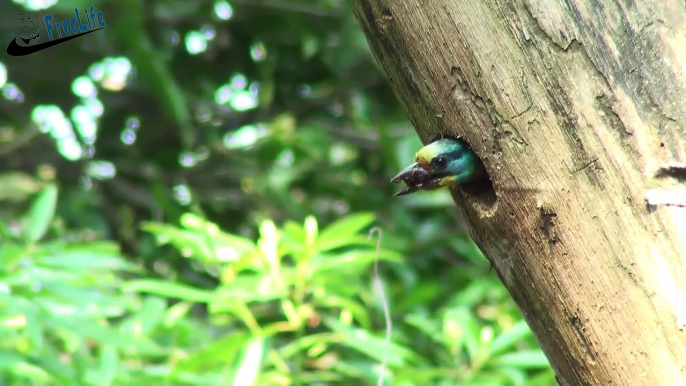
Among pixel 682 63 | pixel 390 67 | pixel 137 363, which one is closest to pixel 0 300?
pixel 137 363

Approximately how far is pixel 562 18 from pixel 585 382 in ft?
1.13

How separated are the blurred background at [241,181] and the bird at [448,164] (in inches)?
26.9

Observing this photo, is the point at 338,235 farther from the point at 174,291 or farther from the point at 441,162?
the point at 441,162

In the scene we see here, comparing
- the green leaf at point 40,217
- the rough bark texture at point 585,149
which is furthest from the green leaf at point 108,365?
the rough bark texture at point 585,149

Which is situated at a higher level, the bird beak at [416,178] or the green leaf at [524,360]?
the bird beak at [416,178]

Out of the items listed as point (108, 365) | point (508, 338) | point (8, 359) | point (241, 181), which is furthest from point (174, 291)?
point (241, 181)

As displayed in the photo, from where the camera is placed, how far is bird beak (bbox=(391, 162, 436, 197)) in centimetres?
74


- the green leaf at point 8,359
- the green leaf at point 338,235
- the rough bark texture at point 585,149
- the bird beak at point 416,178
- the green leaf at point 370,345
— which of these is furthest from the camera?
Answer: the green leaf at point 338,235

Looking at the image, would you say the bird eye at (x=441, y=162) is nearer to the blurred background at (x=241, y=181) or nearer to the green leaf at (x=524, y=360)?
the blurred background at (x=241, y=181)

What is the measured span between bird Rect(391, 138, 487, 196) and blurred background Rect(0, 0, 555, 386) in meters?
0.68

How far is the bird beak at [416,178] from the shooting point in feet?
2.43

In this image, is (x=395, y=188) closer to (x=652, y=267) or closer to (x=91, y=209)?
(x=91, y=209)

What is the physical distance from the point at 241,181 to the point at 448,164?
66.0 inches

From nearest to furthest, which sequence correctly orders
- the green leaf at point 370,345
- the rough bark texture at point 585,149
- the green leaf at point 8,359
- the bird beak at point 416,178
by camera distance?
the rough bark texture at point 585,149 < the bird beak at point 416,178 < the green leaf at point 8,359 < the green leaf at point 370,345
